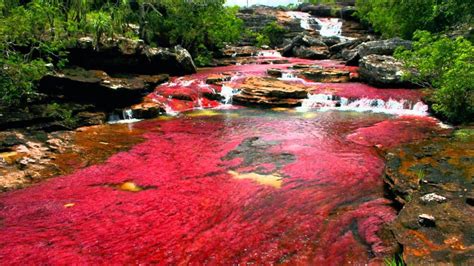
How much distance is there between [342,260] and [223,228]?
269 cm

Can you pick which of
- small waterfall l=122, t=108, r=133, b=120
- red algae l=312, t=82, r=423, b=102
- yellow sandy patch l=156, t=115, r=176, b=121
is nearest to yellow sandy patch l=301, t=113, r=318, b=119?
red algae l=312, t=82, r=423, b=102

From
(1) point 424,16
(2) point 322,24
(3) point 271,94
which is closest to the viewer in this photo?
(3) point 271,94

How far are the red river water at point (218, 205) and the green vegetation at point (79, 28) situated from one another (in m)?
5.38

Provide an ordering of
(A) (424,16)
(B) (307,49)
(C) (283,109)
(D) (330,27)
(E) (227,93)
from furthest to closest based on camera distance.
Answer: (D) (330,27), (B) (307,49), (A) (424,16), (E) (227,93), (C) (283,109)

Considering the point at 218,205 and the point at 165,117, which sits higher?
the point at 165,117

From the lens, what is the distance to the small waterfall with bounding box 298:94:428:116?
19.0 m

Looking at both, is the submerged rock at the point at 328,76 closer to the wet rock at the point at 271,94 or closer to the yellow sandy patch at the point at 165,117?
the wet rock at the point at 271,94

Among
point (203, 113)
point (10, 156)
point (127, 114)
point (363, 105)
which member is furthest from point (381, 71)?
point (10, 156)

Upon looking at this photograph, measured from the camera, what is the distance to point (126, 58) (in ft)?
74.5

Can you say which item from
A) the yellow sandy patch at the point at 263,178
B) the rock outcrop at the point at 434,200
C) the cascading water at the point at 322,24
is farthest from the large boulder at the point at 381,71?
the cascading water at the point at 322,24

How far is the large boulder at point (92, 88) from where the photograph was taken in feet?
55.5

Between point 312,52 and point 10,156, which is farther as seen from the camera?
point 312,52

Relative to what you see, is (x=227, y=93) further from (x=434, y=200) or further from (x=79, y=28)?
(x=434, y=200)

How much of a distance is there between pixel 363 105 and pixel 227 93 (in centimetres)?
917
